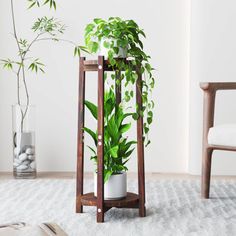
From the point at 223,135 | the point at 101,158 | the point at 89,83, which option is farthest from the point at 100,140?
the point at 89,83

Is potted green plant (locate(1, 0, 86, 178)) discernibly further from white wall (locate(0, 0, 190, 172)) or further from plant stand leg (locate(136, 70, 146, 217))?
plant stand leg (locate(136, 70, 146, 217))

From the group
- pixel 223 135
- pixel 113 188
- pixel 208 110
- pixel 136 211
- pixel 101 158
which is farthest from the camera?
pixel 208 110

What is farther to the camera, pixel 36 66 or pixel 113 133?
pixel 36 66

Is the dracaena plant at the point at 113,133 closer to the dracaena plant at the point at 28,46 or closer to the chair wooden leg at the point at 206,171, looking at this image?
the chair wooden leg at the point at 206,171

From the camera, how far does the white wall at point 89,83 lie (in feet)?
11.1

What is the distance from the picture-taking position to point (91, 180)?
10.3ft

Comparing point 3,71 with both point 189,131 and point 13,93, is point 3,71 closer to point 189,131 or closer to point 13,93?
point 13,93

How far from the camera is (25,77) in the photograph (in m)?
3.43

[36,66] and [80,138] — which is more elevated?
[36,66]

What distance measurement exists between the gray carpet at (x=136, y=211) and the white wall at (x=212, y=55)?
17.7 inches

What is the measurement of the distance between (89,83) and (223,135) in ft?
3.91

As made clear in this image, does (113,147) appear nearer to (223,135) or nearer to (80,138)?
(80,138)

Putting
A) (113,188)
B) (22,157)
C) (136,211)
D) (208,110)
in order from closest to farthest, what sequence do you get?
(113,188)
(136,211)
(208,110)
(22,157)

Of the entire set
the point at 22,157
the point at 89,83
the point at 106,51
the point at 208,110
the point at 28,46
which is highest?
the point at 28,46
